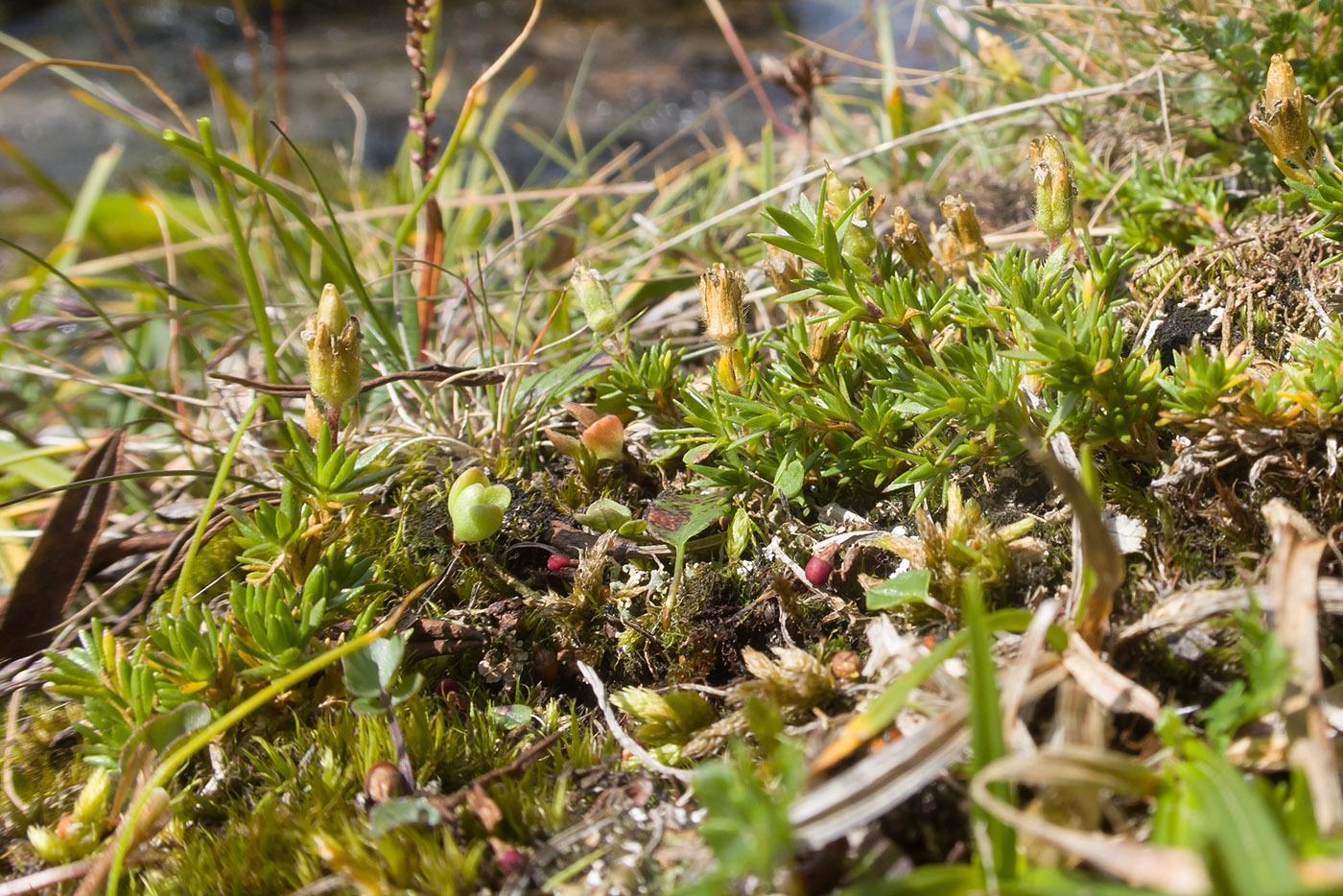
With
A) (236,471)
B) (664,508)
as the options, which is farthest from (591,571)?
(236,471)

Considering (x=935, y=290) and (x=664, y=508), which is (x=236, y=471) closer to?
(x=664, y=508)

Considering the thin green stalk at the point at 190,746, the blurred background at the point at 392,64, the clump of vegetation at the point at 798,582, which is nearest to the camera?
the clump of vegetation at the point at 798,582

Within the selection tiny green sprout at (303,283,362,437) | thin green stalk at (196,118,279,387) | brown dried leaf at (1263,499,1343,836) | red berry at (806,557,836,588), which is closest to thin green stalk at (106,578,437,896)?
tiny green sprout at (303,283,362,437)

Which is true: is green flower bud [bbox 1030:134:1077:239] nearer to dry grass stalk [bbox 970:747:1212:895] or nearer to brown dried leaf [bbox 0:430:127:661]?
dry grass stalk [bbox 970:747:1212:895]

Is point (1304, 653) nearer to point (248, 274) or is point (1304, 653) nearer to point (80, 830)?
point (80, 830)

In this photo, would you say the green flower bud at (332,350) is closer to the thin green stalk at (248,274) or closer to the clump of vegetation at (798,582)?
the clump of vegetation at (798,582)

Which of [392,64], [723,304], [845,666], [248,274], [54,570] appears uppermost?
[392,64]

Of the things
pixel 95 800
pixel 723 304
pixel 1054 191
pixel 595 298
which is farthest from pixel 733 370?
pixel 95 800

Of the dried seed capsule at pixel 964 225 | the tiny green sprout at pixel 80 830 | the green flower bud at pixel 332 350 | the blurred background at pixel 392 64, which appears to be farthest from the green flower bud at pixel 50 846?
the blurred background at pixel 392 64
